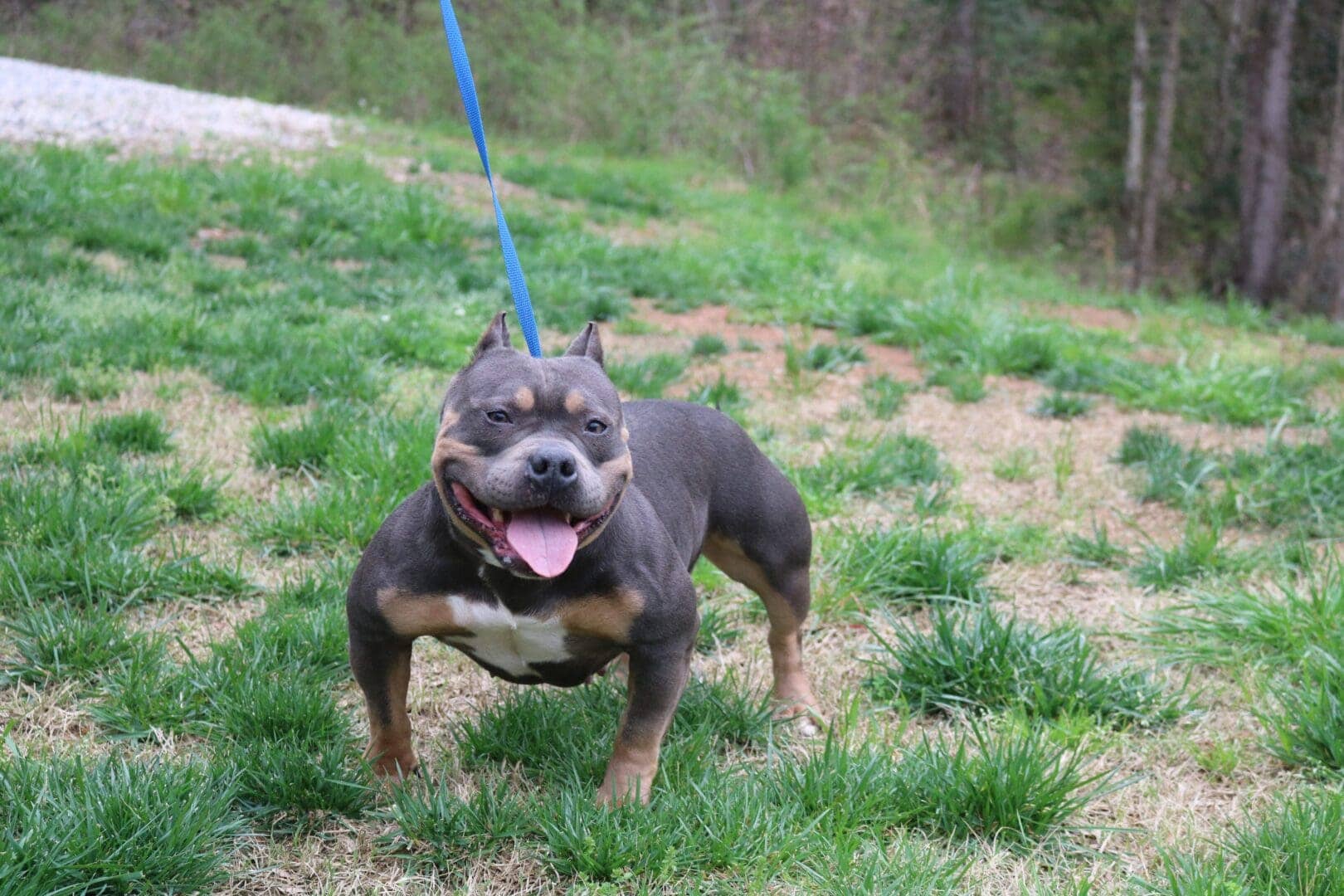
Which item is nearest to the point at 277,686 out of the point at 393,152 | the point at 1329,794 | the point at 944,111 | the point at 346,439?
the point at 346,439

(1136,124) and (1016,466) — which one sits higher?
(1136,124)

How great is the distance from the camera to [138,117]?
12.9 m

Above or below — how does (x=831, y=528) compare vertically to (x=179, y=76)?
below

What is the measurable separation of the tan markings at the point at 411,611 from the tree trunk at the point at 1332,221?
1608cm

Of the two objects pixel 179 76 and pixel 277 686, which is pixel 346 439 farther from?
pixel 179 76

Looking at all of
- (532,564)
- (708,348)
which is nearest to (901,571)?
(532,564)

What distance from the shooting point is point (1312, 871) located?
2471 millimetres

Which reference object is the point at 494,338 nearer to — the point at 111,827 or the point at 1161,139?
the point at 111,827

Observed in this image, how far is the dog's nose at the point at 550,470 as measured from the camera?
2.35m

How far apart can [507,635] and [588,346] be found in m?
0.82

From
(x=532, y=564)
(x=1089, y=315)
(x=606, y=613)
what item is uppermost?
(x=532, y=564)

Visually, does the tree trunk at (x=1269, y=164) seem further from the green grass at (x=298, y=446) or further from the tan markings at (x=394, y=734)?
the tan markings at (x=394, y=734)

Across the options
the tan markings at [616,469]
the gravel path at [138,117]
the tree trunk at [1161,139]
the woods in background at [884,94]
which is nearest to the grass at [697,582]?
the tan markings at [616,469]

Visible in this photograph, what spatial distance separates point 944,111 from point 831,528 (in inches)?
1030
